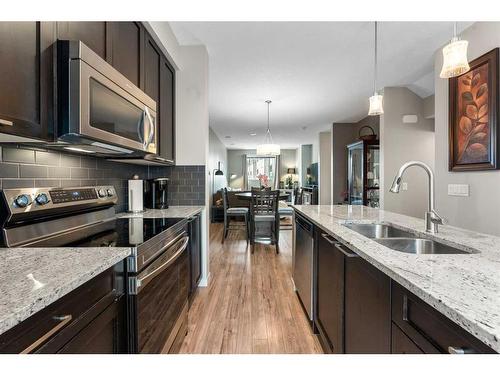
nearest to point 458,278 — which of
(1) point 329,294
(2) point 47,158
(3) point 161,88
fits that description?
(1) point 329,294

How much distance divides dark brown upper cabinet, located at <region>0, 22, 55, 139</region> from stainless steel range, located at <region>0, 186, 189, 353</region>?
0.35 m

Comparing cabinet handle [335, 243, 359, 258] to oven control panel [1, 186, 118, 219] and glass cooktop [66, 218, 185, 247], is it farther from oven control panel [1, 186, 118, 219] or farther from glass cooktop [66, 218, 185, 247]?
oven control panel [1, 186, 118, 219]

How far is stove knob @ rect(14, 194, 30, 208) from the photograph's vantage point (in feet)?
3.63

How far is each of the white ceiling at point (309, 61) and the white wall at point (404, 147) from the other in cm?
20

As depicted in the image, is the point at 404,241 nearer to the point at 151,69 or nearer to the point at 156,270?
the point at 156,270

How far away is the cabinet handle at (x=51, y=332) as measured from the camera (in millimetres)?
566

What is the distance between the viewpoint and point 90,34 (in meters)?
1.32

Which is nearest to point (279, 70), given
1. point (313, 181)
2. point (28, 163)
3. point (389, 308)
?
point (28, 163)

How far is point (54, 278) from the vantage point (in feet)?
2.24

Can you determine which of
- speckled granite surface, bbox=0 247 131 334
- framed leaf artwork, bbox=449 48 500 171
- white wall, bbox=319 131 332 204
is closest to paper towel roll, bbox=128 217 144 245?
speckled granite surface, bbox=0 247 131 334

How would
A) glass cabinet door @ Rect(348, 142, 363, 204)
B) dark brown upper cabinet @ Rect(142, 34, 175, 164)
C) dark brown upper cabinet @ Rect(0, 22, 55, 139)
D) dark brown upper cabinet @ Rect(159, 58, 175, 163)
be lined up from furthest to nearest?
glass cabinet door @ Rect(348, 142, 363, 204), dark brown upper cabinet @ Rect(159, 58, 175, 163), dark brown upper cabinet @ Rect(142, 34, 175, 164), dark brown upper cabinet @ Rect(0, 22, 55, 139)

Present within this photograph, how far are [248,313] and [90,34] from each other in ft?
7.16

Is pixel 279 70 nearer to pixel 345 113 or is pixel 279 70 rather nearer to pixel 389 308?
pixel 345 113
